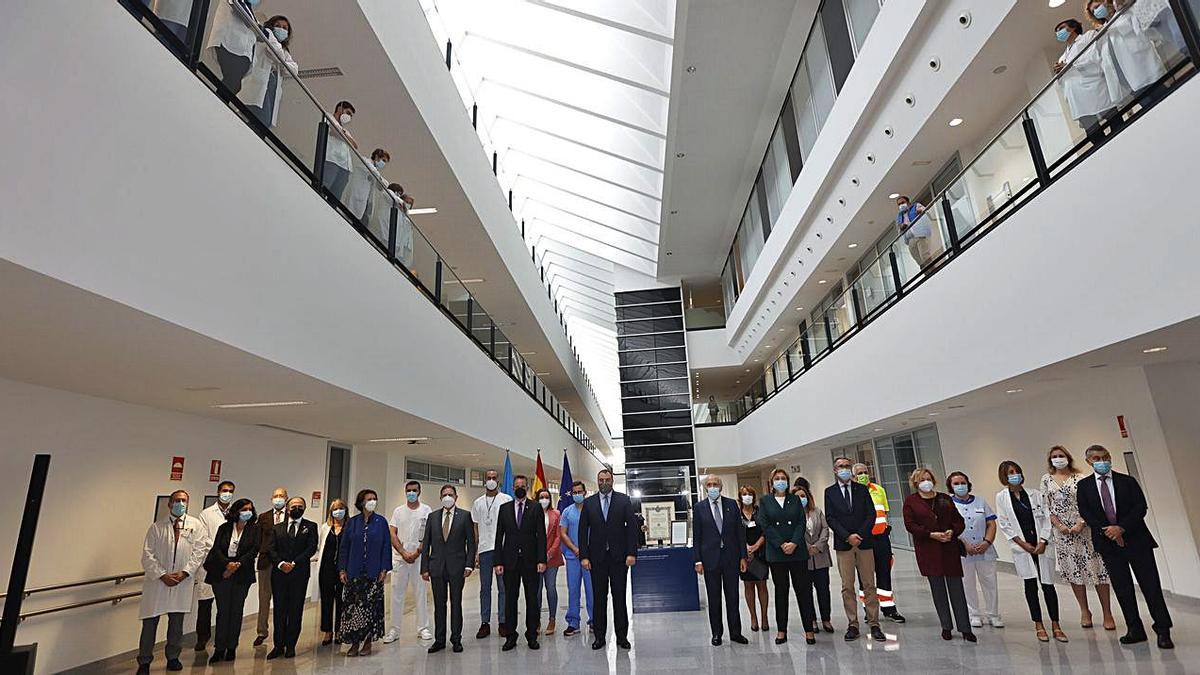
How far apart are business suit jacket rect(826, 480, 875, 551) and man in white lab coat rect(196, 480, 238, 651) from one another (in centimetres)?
669

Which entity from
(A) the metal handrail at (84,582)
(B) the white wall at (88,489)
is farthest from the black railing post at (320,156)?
(A) the metal handrail at (84,582)

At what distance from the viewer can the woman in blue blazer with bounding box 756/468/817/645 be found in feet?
22.4

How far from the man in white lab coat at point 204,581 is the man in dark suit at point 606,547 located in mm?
4075

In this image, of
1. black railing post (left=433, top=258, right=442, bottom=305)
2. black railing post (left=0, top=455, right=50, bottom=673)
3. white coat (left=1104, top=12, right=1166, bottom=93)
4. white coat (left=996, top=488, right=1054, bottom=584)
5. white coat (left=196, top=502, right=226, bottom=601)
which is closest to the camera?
black railing post (left=0, top=455, right=50, bottom=673)

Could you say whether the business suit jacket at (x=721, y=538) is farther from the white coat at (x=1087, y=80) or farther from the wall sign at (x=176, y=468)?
the wall sign at (x=176, y=468)

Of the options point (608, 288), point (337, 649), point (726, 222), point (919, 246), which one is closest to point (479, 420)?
point (337, 649)

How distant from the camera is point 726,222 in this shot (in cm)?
2128

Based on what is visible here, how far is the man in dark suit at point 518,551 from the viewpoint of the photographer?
7.44 m

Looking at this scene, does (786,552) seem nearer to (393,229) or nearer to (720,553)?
(720,553)

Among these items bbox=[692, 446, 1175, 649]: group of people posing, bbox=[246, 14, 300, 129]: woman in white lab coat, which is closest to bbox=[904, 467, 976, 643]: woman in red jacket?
bbox=[692, 446, 1175, 649]: group of people posing

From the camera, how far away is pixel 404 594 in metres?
8.19

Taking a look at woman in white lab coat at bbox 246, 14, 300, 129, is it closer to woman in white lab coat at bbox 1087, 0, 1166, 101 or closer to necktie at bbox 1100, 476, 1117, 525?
woman in white lab coat at bbox 1087, 0, 1166, 101

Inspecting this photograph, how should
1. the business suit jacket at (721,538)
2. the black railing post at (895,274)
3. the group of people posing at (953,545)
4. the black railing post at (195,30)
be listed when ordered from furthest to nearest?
the black railing post at (895,274)
the business suit jacket at (721,538)
the group of people posing at (953,545)
the black railing post at (195,30)

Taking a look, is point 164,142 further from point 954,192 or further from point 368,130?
point 954,192
